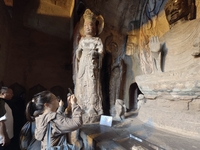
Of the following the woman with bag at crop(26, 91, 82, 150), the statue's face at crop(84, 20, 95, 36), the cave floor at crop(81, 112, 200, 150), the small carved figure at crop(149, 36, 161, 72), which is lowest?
the cave floor at crop(81, 112, 200, 150)

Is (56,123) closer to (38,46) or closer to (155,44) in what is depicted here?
(155,44)

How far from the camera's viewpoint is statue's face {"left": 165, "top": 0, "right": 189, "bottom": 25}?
8.68ft

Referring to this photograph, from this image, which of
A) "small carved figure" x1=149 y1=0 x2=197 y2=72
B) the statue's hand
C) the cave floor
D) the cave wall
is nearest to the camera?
the cave floor

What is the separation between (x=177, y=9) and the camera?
267 cm

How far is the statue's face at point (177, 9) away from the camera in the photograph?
2.65 meters

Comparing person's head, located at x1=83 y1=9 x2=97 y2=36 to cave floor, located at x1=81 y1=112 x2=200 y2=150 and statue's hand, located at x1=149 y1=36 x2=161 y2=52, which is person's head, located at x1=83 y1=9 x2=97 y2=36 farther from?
cave floor, located at x1=81 y1=112 x2=200 y2=150

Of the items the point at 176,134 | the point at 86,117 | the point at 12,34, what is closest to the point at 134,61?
the point at 86,117

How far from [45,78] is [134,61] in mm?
3382

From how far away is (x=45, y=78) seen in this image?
5289 mm

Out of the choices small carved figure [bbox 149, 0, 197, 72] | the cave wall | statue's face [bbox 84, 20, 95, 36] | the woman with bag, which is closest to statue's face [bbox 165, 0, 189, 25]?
small carved figure [bbox 149, 0, 197, 72]

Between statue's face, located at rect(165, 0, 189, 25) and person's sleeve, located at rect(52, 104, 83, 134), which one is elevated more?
statue's face, located at rect(165, 0, 189, 25)

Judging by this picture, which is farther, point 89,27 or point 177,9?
point 89,27

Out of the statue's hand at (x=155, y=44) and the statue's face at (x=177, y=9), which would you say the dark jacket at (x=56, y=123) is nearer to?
the statue's hand at (x=155, y=44)

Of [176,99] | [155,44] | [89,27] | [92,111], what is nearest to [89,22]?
[89,27]
